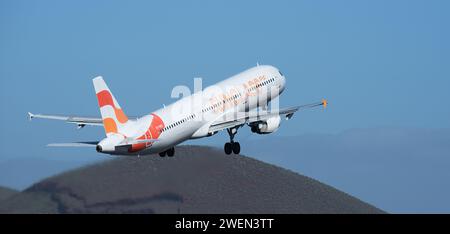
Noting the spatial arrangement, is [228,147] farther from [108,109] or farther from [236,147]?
[108,109]

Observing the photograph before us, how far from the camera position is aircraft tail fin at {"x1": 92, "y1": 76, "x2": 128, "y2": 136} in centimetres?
9494

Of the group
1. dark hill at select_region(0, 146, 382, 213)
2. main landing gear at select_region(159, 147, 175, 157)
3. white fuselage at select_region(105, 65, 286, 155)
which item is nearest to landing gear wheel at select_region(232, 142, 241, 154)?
white fuselage at select_region(105, 65, 286, 155)

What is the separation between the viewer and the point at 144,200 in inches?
4210

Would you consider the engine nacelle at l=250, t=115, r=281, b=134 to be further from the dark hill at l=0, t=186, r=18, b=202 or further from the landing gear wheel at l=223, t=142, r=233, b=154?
the dark hill at l=0, t=186, r=18, b=202

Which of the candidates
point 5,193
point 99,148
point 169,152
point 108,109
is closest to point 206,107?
point 169,152

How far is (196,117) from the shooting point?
332 feet

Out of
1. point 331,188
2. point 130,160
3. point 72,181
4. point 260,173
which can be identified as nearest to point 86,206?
point 72,181

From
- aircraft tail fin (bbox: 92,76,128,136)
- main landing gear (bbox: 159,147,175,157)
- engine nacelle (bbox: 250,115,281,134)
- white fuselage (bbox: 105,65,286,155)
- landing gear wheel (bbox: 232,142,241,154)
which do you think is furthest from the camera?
landing gear wheel (bbox: 232,142,241,154)

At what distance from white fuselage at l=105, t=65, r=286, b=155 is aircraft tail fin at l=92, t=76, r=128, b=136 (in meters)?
1.07

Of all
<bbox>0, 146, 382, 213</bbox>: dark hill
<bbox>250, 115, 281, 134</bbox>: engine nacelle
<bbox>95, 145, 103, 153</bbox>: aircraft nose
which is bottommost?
<bbox>95, 145, 103, 153</bbox>: aircraft nose

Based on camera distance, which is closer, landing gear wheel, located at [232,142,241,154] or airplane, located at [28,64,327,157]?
airplane, located at [28,64,327,157]

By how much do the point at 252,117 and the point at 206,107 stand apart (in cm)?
456

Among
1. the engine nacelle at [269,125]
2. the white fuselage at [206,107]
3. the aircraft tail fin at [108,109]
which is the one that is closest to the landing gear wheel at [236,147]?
the engine nacelle at [269,125]
